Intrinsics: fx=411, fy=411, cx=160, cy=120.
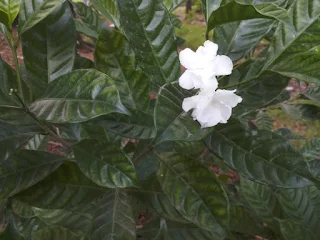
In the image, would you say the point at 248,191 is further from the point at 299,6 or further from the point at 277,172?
the point at 299,6

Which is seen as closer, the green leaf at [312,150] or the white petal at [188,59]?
the white petal at [188,59]

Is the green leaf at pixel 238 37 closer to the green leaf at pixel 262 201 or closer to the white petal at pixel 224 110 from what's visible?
the white petal at pixel 224 110

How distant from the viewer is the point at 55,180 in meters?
0.89

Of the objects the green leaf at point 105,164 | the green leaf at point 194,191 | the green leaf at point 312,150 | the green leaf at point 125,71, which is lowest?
the green leaf at point 312,150

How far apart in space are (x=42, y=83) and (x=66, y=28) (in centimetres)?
12

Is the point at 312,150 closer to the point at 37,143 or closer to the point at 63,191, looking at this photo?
the point at 63,191

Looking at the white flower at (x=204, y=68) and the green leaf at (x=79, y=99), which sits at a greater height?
the white flower at (x=204, y=68)

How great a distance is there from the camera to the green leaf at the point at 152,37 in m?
0.78

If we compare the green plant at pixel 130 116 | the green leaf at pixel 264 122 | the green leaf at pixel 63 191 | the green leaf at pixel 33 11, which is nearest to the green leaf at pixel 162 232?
the green plant at pixel 130 116

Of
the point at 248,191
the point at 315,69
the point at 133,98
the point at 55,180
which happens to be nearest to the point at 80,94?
the point at 133,98

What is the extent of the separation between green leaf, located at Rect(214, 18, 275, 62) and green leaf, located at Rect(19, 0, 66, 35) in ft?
1.13

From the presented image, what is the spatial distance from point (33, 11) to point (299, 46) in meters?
0.48

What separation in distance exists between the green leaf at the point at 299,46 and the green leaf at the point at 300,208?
1.63ft

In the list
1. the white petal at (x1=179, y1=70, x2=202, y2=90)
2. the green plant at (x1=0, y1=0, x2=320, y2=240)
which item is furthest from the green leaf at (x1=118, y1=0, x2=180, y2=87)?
the white petal at (x1=179, y1=70, x2=202, y2=90)
